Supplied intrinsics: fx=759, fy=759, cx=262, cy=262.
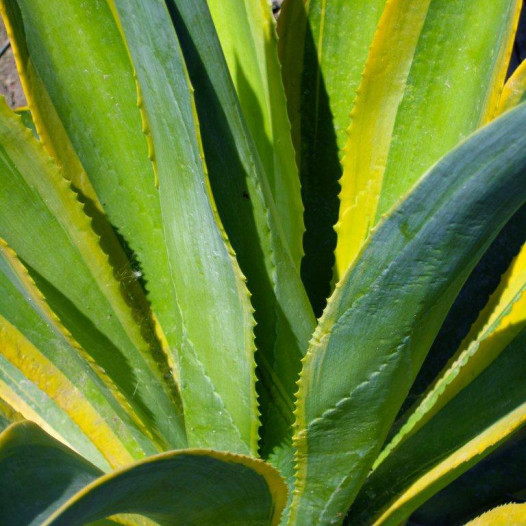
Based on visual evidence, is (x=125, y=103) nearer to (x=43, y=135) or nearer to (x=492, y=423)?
(x=43, y=135)

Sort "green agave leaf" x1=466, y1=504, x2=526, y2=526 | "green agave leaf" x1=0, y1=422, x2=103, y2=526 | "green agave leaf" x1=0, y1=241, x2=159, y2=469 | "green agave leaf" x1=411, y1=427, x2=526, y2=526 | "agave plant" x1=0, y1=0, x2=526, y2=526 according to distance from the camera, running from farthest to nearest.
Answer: "green agave leaf" x1=411, y1=427, x2=526, y2=526, "green agave leaf" x1=0, y1=241, x2=159, y2=469, "green agave leaf" x1=466, y1=504, x2=526, y2=526, "agave plant" x1=0, y1=0, x2=526, y2=526, "green agave leaf" x1=0, y1=422, x2=103, y2=526

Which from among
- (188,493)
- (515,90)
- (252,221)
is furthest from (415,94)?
(188,493)

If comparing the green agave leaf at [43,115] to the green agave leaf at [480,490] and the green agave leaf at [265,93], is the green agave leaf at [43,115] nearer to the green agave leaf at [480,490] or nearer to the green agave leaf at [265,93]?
the green agave leaf at [265,93]

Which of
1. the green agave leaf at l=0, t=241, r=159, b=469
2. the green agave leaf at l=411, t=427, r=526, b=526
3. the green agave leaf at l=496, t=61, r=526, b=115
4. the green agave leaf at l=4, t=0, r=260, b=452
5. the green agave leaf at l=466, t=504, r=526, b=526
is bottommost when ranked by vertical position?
the green agave leaf at l=411, t=427, r=526, b=526

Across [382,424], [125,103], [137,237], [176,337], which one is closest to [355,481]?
[382,424]

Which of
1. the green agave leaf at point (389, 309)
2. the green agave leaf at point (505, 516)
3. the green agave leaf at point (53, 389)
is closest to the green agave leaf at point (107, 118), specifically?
the green agave leaf at point (53, 389)

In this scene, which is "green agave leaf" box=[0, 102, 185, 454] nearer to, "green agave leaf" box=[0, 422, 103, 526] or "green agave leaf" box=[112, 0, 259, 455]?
"green agave leaf" box=[112, 0, 259, 455]

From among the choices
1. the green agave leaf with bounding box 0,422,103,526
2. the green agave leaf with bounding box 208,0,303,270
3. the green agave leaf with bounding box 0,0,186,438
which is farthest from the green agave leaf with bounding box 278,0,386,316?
the green agave leaf with bounding box 0,422,103,526
